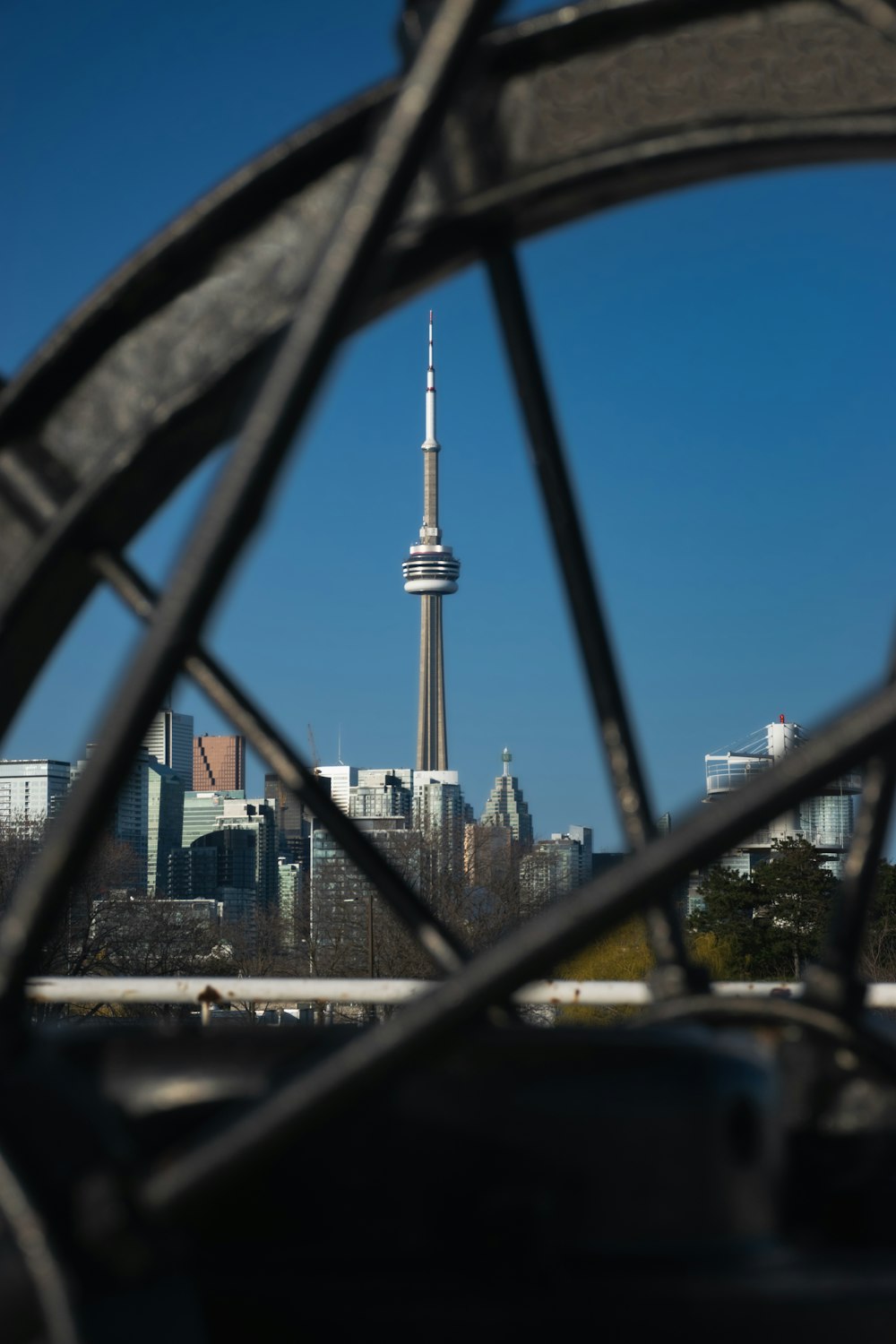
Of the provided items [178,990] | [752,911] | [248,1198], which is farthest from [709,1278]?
[752,911]

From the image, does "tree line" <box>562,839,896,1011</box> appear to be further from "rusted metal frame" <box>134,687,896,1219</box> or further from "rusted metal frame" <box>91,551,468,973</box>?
"rusted metal frame" <box>134,687,896,1219</box>

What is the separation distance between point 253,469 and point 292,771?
1466 mm

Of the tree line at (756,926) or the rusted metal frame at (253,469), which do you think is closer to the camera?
the rusted metal frame at (253,469)

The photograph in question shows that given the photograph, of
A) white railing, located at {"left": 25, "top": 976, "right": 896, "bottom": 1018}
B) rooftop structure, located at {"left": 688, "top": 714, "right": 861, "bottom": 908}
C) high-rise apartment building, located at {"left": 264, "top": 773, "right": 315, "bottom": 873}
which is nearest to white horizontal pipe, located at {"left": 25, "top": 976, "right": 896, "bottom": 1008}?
white railing, located at {"left": 25, "top": 976, "right": 896, "bottom": 1018}

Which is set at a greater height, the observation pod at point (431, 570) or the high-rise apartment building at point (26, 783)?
the observation pod at point (431, 570)

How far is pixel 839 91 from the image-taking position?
2785 millimetres

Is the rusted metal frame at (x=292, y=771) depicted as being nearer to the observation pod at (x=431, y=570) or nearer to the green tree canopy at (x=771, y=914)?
the green tree canopy at (x=771, y=914)

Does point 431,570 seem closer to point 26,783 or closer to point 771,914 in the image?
point 26,783

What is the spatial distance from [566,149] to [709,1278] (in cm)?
196

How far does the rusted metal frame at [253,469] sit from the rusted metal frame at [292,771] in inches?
48.2

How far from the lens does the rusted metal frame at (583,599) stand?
319 centimetres

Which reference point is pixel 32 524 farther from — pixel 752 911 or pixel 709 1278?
pixel 752 911

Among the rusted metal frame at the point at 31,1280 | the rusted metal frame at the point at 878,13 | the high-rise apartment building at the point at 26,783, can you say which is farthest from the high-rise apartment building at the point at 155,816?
the rusted metal frame at the point at 31,1280

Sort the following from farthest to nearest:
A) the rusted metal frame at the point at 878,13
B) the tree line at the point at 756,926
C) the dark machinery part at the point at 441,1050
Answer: the tree line at the point at 756,926 → the rusted metal frame at the point at 878,13 → the dark machinery part at the point at 441,1050
